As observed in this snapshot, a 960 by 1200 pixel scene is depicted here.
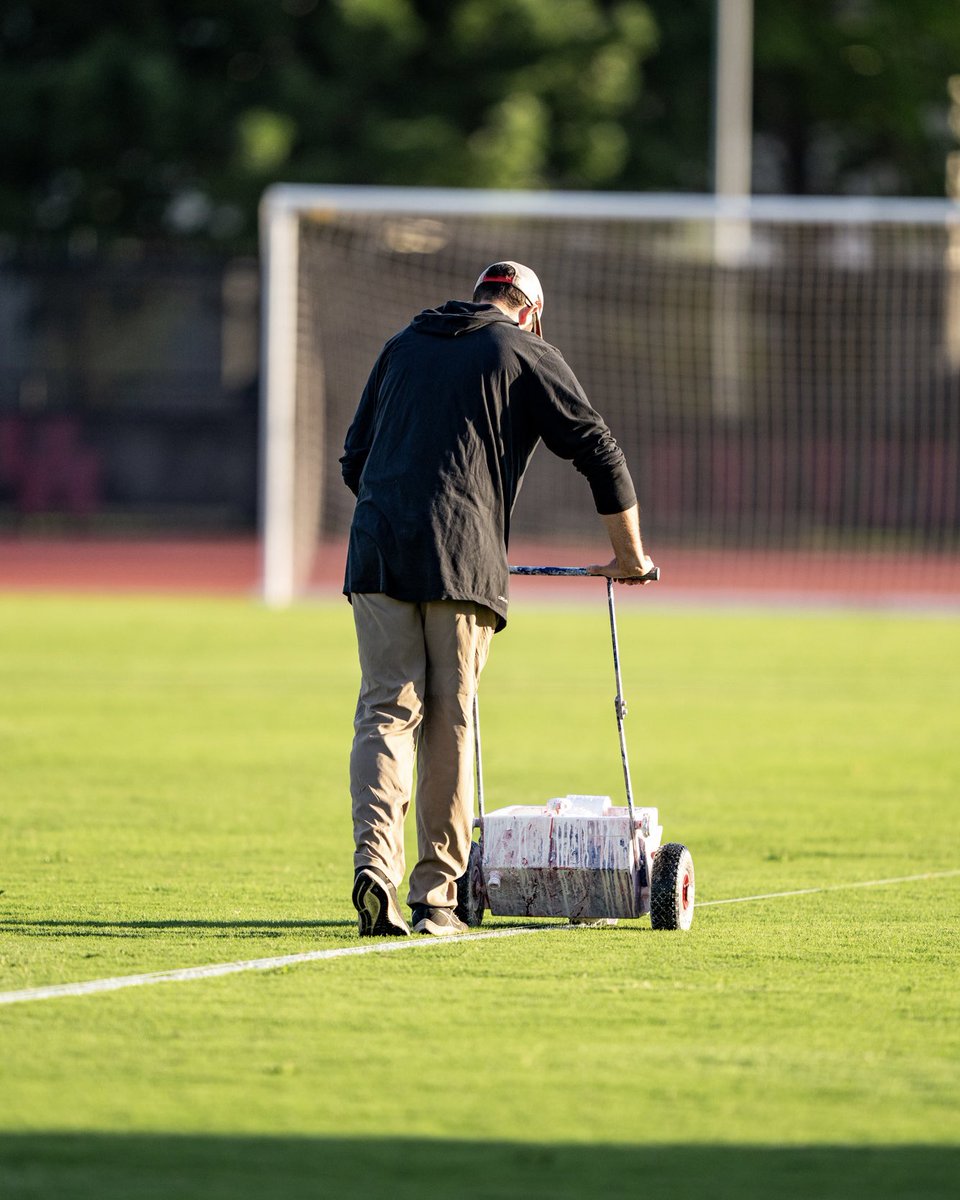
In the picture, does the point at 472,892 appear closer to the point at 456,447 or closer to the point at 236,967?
the point at 236,967

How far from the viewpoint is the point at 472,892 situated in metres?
6.73

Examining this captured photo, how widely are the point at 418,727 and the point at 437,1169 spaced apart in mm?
2645

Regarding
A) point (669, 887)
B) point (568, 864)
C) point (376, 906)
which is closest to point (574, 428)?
point (568, 864)

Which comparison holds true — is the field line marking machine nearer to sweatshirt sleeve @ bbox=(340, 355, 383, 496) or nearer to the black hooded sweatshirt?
the black hooded sweatshirt

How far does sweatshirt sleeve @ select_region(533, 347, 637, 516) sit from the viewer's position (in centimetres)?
657

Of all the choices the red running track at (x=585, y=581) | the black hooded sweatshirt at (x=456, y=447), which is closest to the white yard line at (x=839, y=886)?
the black hooded sweatshirt at (x=456, y=447)

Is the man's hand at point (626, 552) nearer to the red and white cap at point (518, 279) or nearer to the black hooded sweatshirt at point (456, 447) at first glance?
the black hooded sweatshirt at point (456, 447)

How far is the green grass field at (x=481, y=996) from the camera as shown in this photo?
4.31 m

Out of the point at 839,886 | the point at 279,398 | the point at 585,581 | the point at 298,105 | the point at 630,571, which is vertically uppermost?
the point at 298,105

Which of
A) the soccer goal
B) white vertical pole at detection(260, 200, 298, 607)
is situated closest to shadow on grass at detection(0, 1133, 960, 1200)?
white vertical pole at detection(260, 200, 298, 607)

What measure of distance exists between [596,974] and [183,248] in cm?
3076

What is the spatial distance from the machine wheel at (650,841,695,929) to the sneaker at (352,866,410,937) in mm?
758

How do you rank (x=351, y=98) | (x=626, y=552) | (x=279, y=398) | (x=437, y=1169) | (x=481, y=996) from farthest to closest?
(x=351, y=98) → (x=279, y=398) → (x=626, y=552) → (x=481, y=996) → (x=437, y=1169)

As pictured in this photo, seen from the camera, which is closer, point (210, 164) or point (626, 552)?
point (626, 552)
